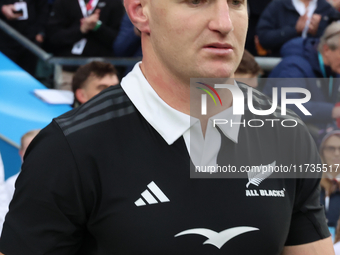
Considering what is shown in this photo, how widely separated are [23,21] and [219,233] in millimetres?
4728

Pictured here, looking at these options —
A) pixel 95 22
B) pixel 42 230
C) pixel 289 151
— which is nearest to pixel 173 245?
pixel 42 230

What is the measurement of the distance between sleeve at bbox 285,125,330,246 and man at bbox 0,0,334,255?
0.05m

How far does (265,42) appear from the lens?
4223 mm

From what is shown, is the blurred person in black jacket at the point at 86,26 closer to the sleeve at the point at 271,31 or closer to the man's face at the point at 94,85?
the man's face at the point at 94,85

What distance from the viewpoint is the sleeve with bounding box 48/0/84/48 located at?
185 inches

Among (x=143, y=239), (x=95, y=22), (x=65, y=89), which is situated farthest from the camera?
(x=65, y=89)

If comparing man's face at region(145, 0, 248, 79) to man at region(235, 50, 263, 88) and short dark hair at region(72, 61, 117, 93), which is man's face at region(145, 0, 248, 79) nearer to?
man at region(235, 50, 263, 88)

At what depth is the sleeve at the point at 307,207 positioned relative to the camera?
1.38 m

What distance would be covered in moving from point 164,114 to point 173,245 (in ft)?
1.22

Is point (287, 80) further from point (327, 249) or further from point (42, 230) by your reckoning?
point (42, 230)

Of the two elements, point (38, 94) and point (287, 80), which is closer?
point (287, 80)

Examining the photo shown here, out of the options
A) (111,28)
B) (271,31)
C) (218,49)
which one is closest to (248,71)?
(271,31)

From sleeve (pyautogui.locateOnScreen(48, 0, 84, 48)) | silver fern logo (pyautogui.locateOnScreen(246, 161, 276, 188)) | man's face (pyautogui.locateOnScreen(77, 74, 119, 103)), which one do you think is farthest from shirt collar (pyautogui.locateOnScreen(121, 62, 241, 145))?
sleeve (pyautogui.locateOnScreen(48, 0, 84, 48))

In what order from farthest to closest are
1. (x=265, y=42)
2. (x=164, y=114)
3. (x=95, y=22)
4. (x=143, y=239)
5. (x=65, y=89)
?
1. (x=65, y=89)
2. (x=95, y=22)
3. (x=265, y=42)
4. (x=164, y=114)
5. (x=143, y=239)
